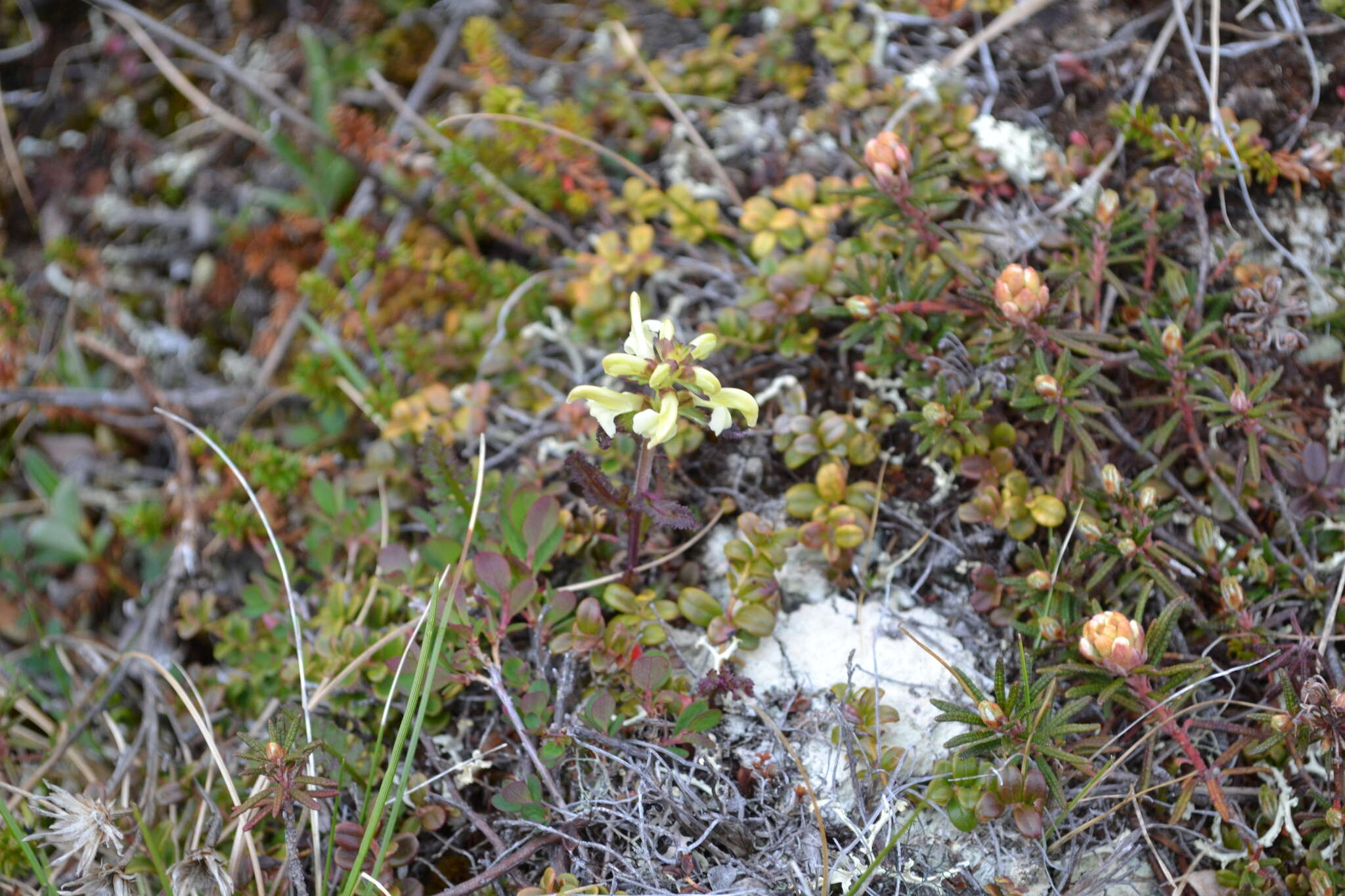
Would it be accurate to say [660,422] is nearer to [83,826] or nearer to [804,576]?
[804,576]

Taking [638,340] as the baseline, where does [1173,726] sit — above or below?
below

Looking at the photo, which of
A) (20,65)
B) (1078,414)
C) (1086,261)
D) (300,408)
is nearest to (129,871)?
(300,408)

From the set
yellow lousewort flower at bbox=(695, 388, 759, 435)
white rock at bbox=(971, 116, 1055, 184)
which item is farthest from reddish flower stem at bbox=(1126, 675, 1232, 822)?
white rock at bbox=(971, 116, 1055, 184)

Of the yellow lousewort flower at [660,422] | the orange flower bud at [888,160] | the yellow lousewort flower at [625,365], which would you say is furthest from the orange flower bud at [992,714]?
the orange flower bud at [888,160]

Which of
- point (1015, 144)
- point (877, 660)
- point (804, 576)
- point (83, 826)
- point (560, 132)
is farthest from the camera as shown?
point (560, 132)

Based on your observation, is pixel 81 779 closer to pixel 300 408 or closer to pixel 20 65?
pixel 300 408

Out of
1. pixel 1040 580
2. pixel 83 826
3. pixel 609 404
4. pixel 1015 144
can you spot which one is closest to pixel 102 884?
pixel 83 826
